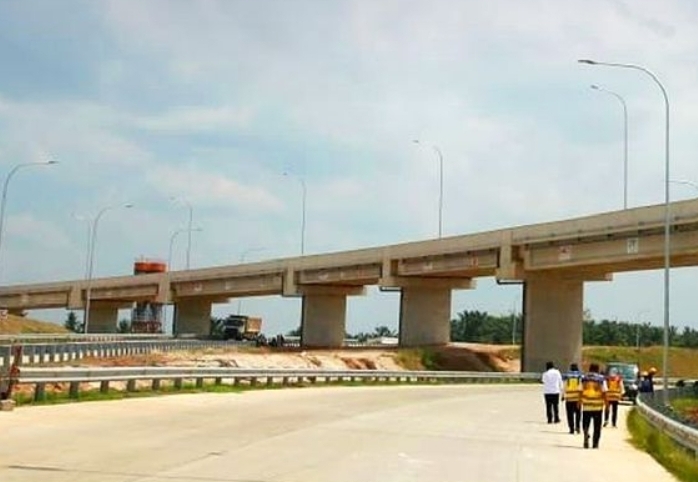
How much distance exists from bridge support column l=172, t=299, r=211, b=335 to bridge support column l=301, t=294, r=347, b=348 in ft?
95.0

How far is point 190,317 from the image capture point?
401 feet

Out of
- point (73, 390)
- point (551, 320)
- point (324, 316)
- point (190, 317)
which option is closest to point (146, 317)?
point (190, 317)

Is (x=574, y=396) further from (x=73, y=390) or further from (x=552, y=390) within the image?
(x=73, y=390)

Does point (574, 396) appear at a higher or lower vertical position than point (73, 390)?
higher

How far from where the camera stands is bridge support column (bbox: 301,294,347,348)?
95.1m

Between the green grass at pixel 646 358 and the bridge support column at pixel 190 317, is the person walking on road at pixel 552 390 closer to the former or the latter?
the green grass at pixel 646 358

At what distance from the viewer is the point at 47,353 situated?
44688 millimetres

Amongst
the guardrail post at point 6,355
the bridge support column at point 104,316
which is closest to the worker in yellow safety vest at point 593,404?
the guardrail post at point 6,355

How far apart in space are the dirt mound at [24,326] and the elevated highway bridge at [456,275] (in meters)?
9.38

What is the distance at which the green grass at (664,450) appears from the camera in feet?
55.1

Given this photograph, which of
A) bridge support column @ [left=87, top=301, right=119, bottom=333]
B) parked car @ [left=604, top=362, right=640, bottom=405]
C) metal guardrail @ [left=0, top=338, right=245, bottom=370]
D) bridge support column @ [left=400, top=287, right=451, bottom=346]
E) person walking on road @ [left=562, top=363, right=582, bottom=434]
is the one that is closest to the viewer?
person walking on road @ [left=562, top=363, right=582, bottom=434]

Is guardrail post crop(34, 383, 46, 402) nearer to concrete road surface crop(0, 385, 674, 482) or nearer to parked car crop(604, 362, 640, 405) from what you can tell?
concrete road surface crop(0, 385, 674, 482)

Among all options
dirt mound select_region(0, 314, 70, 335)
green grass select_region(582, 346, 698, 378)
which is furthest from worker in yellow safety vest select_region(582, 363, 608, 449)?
dirt mound select_region(0, 314, 70, 335)

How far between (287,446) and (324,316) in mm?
77844
